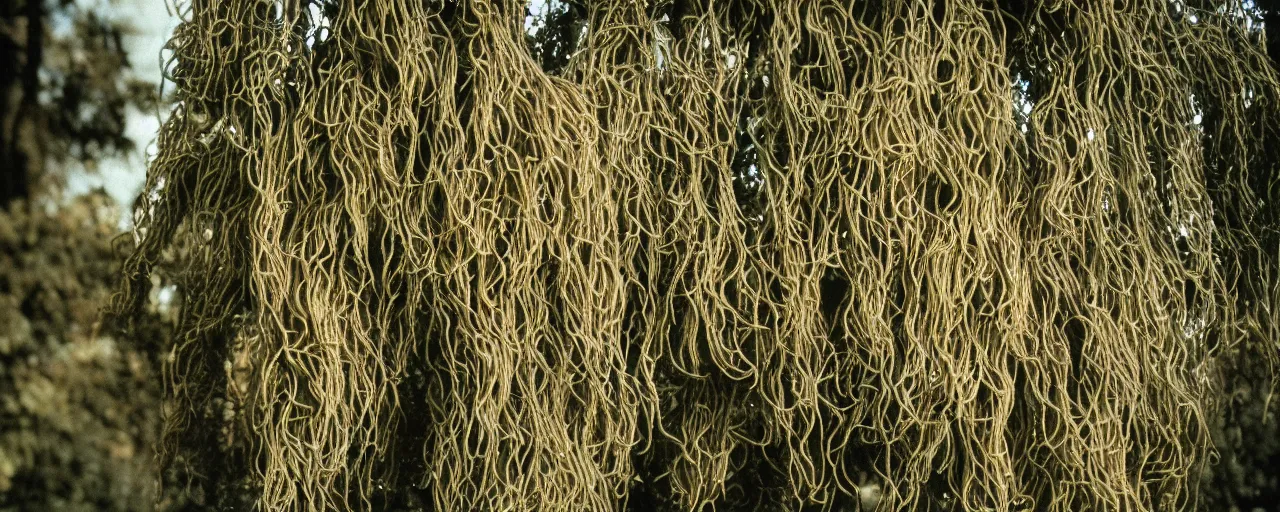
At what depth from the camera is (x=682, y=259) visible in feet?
4.36

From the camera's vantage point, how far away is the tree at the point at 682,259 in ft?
4.16

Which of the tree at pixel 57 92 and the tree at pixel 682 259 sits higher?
the tree at pixel 57 92

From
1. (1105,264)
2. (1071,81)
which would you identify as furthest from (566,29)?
(1105,264)

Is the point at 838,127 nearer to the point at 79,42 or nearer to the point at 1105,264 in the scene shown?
the point at 1105,264

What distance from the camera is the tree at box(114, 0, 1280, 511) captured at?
127cm

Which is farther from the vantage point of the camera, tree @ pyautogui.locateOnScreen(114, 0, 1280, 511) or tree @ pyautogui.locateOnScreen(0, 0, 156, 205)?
tree @ pyautogui.locateOnScreen(0, 0, 156, 205)

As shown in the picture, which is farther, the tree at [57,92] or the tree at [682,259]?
the tree at [57,92]

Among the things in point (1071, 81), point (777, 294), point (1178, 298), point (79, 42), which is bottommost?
point (1178, 298)

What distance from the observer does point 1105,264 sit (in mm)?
1357

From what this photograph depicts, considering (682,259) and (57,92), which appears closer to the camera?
(682,259)

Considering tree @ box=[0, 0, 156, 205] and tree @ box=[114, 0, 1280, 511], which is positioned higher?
tree @ box=[0, 0, 156, 205]

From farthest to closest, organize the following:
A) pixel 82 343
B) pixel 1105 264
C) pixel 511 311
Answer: pixel 82 343 → pixel 1105 264 → pixel 511 311

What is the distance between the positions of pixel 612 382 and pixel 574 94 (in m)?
0.38

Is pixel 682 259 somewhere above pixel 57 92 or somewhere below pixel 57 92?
below
